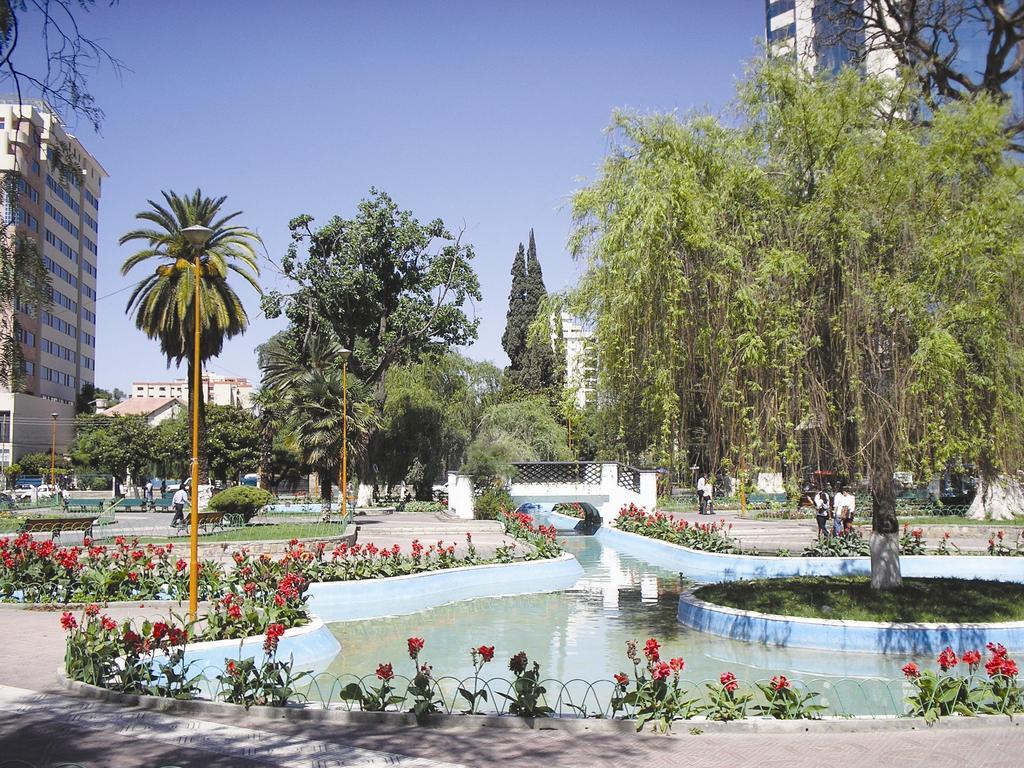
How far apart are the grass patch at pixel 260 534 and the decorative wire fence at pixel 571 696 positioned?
13128mm

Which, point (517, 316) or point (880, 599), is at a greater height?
point (517, 316)

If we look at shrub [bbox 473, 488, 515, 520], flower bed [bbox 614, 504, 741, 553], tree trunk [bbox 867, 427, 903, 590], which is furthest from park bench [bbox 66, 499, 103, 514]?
tree trunk [bbox 867, 427, 903, 590]

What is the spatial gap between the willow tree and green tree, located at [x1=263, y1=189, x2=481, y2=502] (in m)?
34.3

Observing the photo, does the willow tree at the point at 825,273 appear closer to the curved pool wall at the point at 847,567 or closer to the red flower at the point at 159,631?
the red flower at the point at 159,631

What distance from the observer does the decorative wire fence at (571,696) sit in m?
9.20

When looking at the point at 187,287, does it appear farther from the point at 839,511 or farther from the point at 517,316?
the point at 517,316

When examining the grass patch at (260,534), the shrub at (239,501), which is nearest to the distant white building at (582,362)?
the grass patch at (260,534)

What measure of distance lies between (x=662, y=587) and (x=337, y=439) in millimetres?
20460

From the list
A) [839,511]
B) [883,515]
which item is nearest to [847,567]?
[839,511]

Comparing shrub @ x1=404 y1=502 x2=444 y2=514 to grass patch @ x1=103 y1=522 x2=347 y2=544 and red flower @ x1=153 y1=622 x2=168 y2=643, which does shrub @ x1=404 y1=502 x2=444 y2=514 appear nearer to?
grass patch @ x1=103 y1=522 x2=347 y2=544

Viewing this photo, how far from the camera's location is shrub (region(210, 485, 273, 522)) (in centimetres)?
3120

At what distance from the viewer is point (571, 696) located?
36.4 feet

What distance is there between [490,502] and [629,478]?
6144mm

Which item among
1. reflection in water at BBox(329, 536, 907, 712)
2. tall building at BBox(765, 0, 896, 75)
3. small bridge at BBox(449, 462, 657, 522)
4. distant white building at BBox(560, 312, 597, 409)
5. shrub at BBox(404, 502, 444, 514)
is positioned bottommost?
reflection in water at BBox(329, 536, 907, 712)
